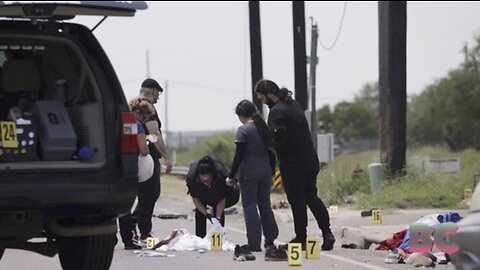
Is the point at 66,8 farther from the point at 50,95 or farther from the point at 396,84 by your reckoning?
the point at 396,84

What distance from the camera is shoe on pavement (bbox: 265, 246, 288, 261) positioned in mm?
11938

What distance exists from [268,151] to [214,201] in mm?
1020

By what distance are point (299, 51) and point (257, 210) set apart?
12962 millimetres

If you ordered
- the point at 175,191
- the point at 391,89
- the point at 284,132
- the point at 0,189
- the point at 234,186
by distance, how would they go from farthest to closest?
the point at 175,191 < the point at 391,89 < the point at 234,186 < the point at 284,132 < the point at 0,189

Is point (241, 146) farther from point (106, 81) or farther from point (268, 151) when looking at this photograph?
point (106, 81)

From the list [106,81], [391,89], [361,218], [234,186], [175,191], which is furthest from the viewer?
[175,191]

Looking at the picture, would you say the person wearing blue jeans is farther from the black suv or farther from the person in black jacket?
the black suv

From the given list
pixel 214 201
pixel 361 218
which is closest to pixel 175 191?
pixel 361 218

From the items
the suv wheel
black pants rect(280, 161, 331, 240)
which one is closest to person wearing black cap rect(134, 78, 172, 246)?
black pants rect(280, 161, 331, 240)

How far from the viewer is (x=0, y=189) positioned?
7941mm

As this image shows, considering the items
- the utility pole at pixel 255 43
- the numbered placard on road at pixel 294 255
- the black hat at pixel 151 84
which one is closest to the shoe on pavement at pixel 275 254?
the numbered placard on road at pixel 294 255

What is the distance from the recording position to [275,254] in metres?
12.0

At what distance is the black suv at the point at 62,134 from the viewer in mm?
8117

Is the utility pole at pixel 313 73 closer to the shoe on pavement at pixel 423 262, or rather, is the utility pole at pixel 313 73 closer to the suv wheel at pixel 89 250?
the shoe on pavement at pixel 423 262
